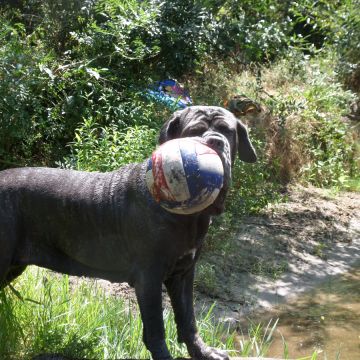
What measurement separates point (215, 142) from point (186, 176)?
0.98ft

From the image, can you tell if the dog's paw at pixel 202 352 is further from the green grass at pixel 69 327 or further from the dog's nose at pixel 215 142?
the dog's nose at pixel 215 142

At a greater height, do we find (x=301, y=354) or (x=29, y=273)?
(x=29, y=273)

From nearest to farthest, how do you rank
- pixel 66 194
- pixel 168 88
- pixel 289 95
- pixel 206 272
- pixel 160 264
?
pixel 160 264, pixel 66 194, pixel 206 272, pixel 168 88, pixel 289 95

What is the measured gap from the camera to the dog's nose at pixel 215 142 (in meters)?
2.84

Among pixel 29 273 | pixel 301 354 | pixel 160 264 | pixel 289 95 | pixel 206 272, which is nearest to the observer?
pixel 160 264

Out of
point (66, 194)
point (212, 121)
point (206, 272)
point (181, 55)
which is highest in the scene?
point (181, 55)

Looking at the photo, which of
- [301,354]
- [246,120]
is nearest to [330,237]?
[246,120]

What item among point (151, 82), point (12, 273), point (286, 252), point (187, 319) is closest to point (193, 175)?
point (187, 319)

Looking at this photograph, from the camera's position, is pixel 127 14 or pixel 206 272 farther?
pixel 127 14

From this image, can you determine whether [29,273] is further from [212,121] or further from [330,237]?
[330,237]

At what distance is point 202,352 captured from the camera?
337 centimetres

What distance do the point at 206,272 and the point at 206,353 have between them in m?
3.09

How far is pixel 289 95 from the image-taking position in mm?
9789

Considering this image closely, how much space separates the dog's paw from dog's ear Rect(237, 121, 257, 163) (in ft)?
3.62
